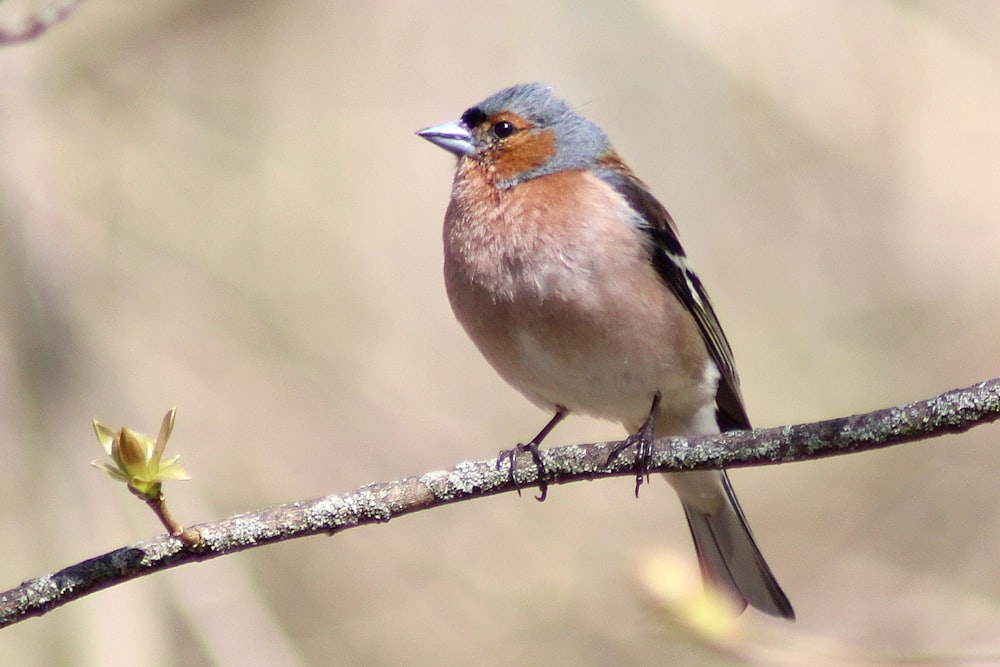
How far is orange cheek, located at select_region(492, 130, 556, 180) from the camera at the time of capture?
15.9ft

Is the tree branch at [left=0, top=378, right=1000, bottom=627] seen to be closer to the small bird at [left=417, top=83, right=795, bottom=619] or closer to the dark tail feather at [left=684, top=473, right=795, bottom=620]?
the small bird at [left=417, top=83, right=795, bottom=619]

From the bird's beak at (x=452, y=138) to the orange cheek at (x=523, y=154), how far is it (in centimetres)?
18

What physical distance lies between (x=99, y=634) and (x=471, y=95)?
4.60 metres

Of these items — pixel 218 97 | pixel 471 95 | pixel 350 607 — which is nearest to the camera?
pixel 350 607

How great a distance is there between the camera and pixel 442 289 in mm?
7480

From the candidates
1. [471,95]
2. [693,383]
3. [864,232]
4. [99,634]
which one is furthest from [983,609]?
[471,95]

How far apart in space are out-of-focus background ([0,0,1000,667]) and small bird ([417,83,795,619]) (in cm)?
111

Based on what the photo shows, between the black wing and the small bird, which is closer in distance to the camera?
the small bird

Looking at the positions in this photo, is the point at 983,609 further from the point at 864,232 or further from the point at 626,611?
the point at 864,232

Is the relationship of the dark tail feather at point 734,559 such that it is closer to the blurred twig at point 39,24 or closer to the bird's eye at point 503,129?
the bird's eye at point 503,129

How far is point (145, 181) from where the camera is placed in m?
6.26

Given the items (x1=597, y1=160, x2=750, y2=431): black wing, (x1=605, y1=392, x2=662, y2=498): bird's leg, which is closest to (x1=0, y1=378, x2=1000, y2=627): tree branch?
(x1=605, y1=392, x2=662, y2=498): bird's leg

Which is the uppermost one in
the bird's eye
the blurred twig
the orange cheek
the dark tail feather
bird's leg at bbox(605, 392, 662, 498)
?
the blurred twig

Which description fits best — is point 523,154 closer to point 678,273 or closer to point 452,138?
point 452,138
